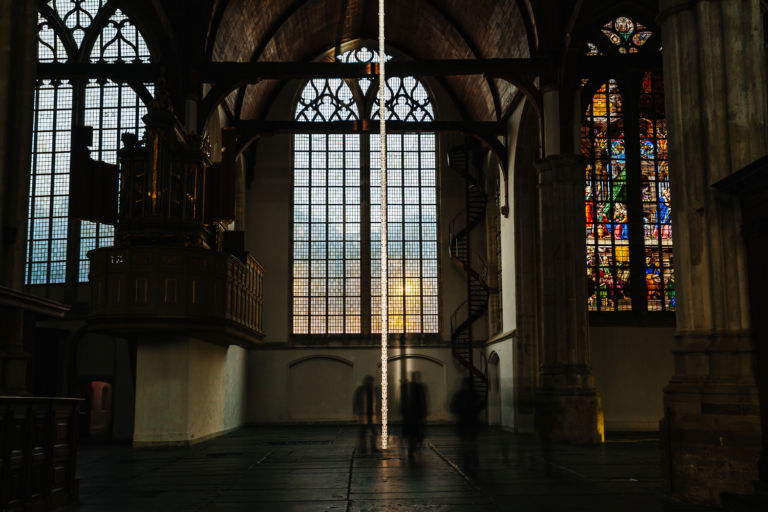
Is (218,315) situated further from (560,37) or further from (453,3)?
(453,3)

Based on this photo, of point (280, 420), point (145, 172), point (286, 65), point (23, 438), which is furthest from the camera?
point (280, 420)

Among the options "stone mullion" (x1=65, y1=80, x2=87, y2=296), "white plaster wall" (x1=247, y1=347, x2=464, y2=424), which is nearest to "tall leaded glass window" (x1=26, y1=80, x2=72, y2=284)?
"stone mullion" (x1=65, y1=80, x2=87, y2=296)

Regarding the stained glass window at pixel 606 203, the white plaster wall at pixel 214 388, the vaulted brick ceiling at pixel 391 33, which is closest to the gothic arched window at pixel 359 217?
the vaulted brick ceiling at pixel 391 33

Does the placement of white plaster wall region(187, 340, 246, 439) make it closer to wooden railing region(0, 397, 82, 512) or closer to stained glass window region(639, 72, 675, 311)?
wooden railing region(0, 397, 82, 512)

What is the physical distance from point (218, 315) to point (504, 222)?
11.0 m

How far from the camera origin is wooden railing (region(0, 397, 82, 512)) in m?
7.27

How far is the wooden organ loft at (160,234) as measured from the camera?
16.7m

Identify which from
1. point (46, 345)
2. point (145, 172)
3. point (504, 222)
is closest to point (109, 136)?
point (46, 345)

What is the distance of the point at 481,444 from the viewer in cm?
1858

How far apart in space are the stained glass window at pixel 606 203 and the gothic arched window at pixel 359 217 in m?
6.44

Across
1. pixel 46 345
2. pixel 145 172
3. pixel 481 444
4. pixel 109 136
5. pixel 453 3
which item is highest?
pixel 453 3

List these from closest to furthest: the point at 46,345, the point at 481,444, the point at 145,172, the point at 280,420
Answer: the point at 145,172, the point at 481,444, the point at 46,345, the point at 280,420

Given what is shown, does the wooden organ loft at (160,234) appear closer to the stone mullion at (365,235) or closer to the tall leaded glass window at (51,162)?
the tall leaded glass window at (51,162)

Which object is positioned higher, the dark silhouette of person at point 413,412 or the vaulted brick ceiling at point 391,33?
the vaulted brick ceiling at point 391,33
